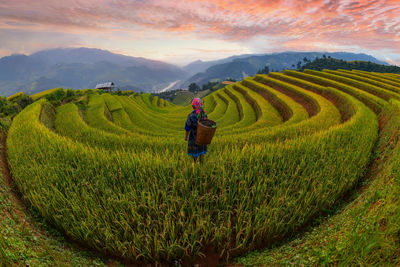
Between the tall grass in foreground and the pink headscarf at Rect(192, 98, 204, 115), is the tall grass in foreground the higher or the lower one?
the lower one

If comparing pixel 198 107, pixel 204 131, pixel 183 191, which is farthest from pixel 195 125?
pixel 183 191

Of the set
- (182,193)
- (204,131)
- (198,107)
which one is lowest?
(182,193)

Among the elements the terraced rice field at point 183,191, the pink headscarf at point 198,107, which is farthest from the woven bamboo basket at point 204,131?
the terraced rice field at point 183,191

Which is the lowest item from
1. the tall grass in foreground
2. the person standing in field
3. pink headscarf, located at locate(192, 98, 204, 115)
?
the tall grass in foreground

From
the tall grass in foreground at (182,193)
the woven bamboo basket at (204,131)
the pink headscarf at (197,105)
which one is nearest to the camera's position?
the tall grass in foreground at (182,193)

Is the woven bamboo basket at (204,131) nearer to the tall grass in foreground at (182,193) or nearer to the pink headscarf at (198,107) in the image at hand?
the pink headscarf at (198,107)

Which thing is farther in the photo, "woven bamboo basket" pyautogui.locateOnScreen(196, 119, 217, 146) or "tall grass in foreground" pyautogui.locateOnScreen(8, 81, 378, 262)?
"woven bamboo basket" pyautogui.locateOnScreen(196, 119, 217, 146)

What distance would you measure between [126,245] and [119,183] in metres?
1.57

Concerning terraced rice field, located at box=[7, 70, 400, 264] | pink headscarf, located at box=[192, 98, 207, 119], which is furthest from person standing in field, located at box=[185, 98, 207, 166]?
terraced rice field, located at box=[7, 70, 400, 264]

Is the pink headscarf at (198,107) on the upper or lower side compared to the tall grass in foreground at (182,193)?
upper

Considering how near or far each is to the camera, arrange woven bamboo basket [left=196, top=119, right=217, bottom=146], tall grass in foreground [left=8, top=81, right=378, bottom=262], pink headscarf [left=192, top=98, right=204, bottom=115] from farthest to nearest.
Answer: pink headscarf [left=192, top=98, right=204, bottom=115], woven bamboo basket [left=196, top=119, right=217, bottom=146], tall grass in foreground [left=8, top=81, right=378, bottom=262]

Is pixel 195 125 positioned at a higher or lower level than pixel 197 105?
lower

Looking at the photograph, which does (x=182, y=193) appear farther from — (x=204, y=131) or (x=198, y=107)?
(x=198, y=107)

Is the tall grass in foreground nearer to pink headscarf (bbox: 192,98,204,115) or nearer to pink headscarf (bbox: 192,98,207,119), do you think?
pink headscarf (bbox: 192,98,207,119)
